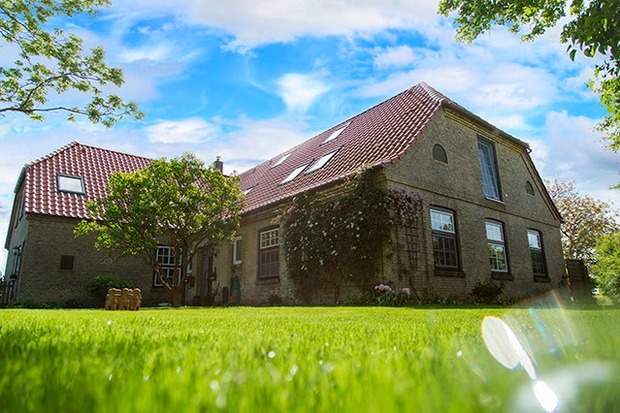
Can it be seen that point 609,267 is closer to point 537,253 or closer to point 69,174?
point 537,253

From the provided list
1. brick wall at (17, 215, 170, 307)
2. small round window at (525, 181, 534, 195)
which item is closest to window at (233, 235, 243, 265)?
brick wall at (17, 215, 170, 307)

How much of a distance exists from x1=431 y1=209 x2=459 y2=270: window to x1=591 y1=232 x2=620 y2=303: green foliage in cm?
636

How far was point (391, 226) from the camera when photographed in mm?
11109

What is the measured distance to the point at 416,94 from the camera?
16562 millimetres

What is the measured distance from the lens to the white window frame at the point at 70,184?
1811cm

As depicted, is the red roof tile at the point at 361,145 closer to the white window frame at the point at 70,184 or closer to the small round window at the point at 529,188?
the small round window at the point at 529,188

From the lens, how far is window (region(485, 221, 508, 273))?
14703mm

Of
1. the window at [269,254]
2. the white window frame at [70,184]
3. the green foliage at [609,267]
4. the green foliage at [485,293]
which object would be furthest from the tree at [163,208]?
the green foliage at [609,267]

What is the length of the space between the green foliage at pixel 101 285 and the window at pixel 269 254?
21.3 feet

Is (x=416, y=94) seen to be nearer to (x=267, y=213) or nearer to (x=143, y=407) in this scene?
(x=267, y=213)

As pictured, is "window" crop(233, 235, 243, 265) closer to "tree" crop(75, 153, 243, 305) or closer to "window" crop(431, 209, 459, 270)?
"tree" crop(75, 153, 243, 305)

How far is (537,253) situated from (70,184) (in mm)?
21519

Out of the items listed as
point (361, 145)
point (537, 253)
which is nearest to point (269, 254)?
point (361, 145)

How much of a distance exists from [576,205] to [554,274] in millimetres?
22346
